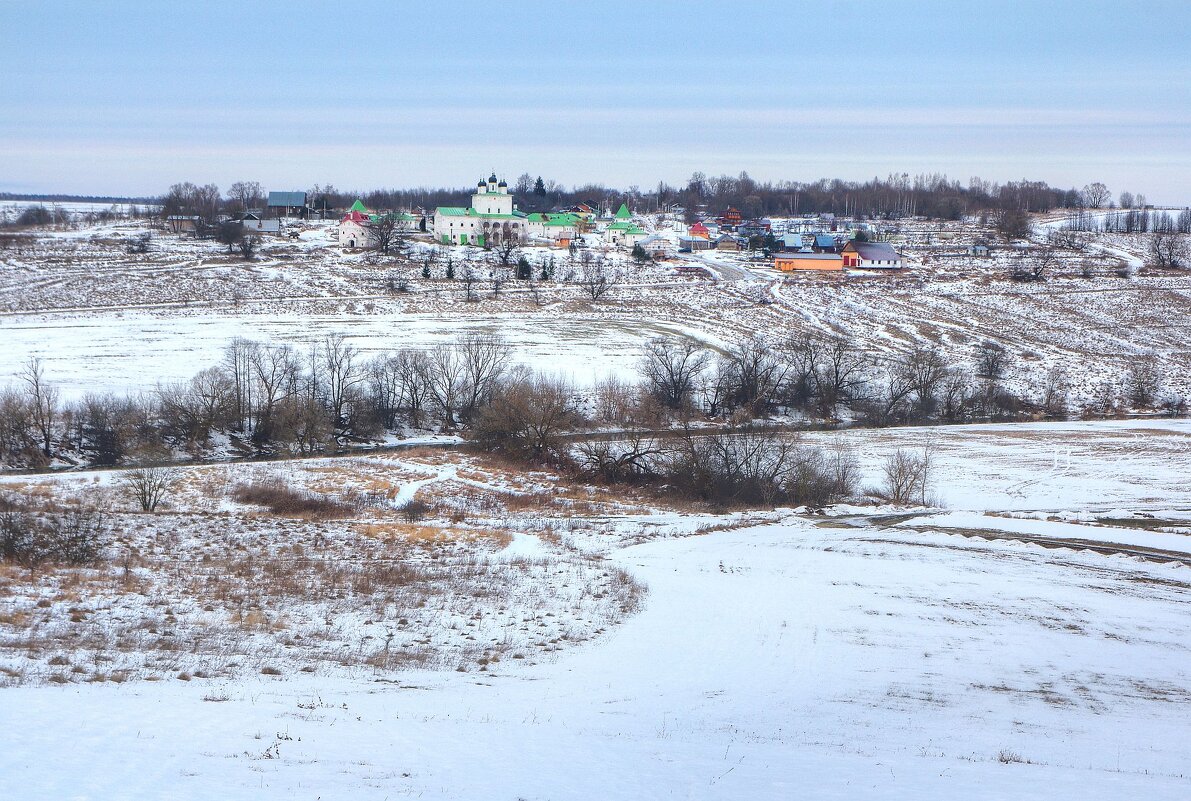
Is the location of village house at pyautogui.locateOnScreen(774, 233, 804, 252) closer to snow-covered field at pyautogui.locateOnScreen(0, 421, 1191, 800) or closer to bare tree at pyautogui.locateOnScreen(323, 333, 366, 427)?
bare tree at pyautogui.locateOnScreen(323, 333, 366, 427)

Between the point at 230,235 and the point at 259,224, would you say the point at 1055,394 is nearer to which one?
the point at 230,235

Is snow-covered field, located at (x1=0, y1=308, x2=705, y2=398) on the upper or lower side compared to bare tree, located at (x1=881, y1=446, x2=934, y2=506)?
upper

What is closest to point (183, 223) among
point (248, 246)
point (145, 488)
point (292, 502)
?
point (248, 246)

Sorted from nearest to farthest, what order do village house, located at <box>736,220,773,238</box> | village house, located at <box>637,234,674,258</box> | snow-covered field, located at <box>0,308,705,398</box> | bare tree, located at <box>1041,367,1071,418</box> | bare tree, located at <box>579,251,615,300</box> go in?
snow-covered field, located at <box>0,308,705,398</box>
bare tree, located at <box>1041,367,1071,418</box>
bare tree, located at <box>579,251,615,300</box>
village house, located at <box>637,234,674,258</box>
village house, located at <box>736,220,773,238</box>

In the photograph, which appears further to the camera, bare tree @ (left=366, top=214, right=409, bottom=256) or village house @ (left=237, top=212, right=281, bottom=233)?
village house @ (left=237, top=212, right=281, bottom=233)

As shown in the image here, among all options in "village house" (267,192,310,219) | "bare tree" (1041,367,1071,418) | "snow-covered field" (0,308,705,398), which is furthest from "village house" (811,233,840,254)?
"village house" (267,192,310,219)

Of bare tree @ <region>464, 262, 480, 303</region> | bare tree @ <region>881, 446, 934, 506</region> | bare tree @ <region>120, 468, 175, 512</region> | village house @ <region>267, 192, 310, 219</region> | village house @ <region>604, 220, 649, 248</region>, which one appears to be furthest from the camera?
village house @ <region>267, 192, 310, 219</region>

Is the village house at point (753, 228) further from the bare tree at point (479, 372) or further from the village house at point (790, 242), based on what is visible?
the bare tree at point (479, 372)

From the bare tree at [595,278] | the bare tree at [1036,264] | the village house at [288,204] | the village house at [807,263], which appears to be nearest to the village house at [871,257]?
the village house at [807,263]
